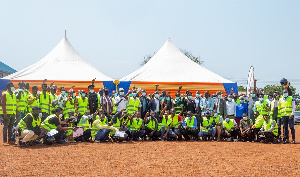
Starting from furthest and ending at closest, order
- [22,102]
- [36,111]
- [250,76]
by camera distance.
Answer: [250,76]
[22,102]
[36,111]

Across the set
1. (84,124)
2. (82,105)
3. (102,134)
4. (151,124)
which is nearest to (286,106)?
(151,124)

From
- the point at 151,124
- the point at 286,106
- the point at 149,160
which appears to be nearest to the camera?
the point at 149,160

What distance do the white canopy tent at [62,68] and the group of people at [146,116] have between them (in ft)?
19.6

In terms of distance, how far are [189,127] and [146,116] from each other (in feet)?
4.91

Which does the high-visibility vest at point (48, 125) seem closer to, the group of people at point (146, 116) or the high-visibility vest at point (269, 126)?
the group of people at point (146, 116)

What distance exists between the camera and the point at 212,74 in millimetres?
20594

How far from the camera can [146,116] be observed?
13.9 metres

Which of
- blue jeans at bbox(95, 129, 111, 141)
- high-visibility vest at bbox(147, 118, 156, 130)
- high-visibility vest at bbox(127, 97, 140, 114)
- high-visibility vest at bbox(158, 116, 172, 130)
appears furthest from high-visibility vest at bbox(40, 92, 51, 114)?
high-visibility vest at bbox(158, 116, 172, 130)

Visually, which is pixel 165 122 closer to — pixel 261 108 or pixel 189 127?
pixel 189 127

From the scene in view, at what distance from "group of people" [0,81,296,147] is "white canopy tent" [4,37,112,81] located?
5.97m

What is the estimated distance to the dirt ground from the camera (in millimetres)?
7672

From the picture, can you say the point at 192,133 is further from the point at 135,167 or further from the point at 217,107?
the point at 135,167

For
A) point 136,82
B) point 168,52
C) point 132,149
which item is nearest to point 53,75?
point 136,82

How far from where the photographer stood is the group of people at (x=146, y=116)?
39.8ft
